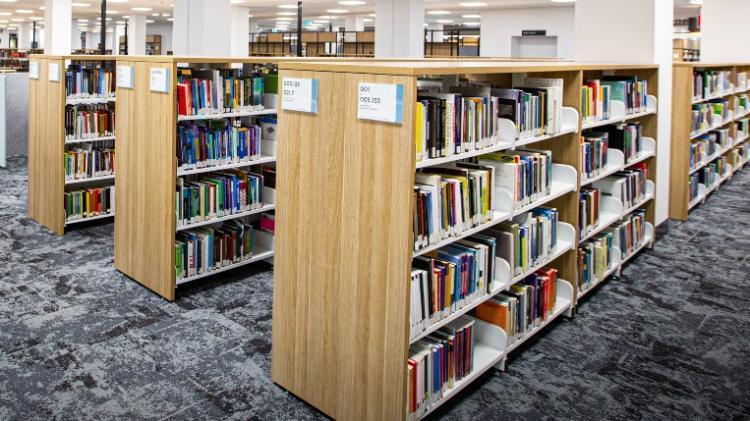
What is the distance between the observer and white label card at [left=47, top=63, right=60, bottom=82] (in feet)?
17.5

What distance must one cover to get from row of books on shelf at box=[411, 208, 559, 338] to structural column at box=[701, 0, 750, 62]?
8214mm

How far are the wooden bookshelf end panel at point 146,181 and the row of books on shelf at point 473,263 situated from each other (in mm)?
1991

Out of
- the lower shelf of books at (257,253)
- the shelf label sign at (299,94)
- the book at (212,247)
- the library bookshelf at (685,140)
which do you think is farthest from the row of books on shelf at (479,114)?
the library bookshelf at (685,140)

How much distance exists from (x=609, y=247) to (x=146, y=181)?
3321mm

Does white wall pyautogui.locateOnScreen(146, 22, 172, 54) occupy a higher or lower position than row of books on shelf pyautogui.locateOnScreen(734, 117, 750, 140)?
higher

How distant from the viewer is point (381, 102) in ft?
7.54

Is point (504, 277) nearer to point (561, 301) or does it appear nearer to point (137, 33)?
point (561, 301)

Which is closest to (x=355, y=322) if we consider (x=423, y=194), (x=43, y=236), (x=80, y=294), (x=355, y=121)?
(x=423, y=194)

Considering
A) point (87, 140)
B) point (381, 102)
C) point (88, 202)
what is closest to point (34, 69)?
point (87, 140)

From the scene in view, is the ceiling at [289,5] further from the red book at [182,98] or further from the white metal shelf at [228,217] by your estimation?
the red book at [182,98]

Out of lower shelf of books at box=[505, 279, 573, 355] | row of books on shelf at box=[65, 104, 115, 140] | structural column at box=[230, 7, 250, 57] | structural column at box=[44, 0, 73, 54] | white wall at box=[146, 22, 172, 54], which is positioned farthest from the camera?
white wall at box=[146, 22, 172, 54]

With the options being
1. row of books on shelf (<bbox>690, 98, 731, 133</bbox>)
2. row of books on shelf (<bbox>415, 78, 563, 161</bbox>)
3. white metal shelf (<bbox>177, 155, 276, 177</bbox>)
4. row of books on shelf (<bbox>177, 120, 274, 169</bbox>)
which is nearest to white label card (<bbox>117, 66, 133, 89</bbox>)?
row of books on shelf (<bbox>177, 120, 274, 169</bbox>)

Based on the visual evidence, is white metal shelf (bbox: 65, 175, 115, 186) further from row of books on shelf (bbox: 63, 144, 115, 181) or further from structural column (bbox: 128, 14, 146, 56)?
structural column (bbox: 128, 14, 146, 56)

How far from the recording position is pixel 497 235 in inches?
124
